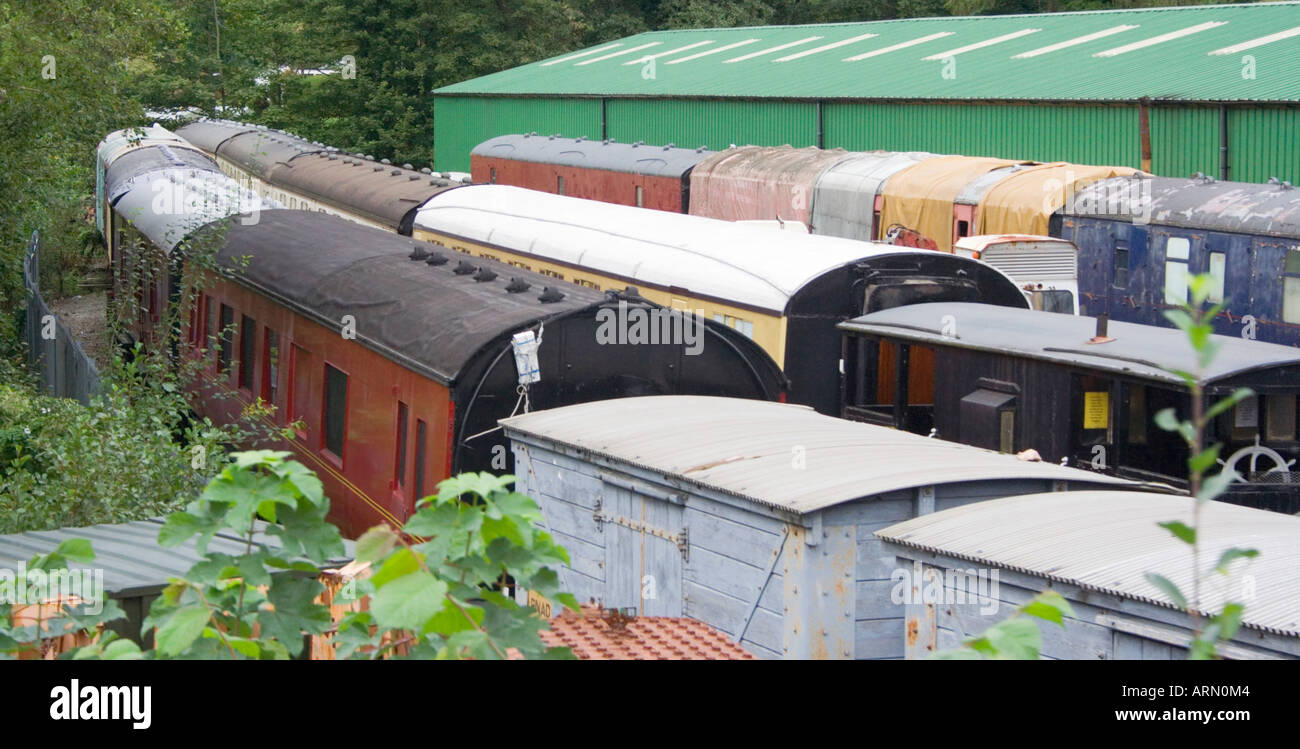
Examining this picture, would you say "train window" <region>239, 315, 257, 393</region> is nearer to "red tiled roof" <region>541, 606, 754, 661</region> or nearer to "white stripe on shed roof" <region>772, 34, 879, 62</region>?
"red tiled roof" <region>541, 606, 754, 661</region>

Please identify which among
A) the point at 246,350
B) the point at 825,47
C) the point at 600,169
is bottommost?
the point at 246,350

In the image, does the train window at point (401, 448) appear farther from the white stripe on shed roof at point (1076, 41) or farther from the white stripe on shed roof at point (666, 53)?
the white stripe on shed roof at point (666, 53)

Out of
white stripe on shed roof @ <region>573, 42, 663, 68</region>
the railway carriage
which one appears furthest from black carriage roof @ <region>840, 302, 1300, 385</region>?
white stripe on shed roof @ <region>573, 42, 663, 68</region>

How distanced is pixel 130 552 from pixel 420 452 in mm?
2685

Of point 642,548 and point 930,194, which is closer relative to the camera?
Answer: point 642,548

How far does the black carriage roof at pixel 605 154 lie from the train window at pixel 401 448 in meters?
17.8

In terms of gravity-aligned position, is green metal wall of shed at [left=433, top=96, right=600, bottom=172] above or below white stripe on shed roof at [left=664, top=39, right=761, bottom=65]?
below

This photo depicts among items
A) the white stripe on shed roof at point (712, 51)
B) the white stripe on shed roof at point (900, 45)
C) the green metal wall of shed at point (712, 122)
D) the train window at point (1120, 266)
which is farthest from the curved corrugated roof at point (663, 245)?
the white stripe on shed roof at point (712, 51)

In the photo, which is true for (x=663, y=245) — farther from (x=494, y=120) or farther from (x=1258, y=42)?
(x=494, y=120)

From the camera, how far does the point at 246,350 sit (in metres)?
14.2

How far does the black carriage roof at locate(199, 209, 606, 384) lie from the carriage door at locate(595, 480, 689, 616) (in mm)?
1710

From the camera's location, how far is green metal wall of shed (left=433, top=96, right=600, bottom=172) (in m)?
40.8

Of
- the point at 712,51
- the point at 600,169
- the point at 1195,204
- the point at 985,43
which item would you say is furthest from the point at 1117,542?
the point at 712,51
